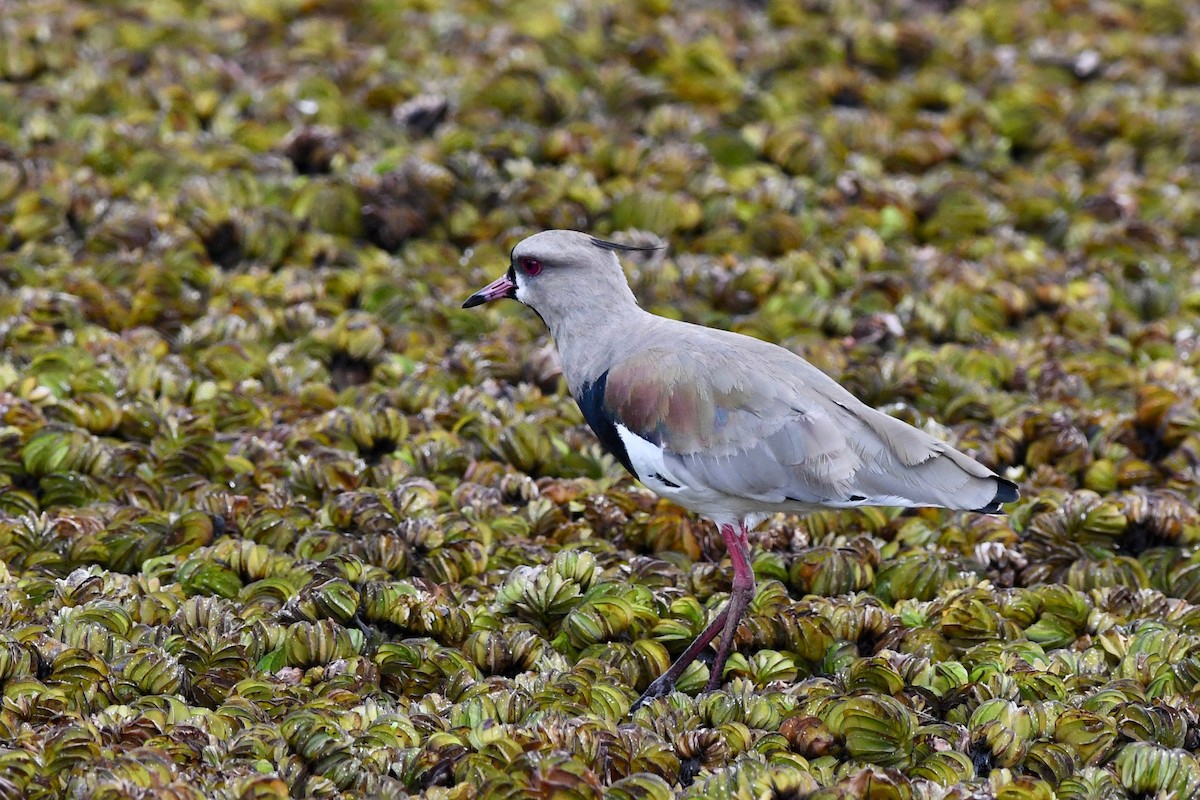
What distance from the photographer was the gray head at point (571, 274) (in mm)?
5582

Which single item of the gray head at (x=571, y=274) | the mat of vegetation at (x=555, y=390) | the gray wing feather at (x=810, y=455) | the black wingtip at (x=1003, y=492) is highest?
the gray head at (x=571, y=274)

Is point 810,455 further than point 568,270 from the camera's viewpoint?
No

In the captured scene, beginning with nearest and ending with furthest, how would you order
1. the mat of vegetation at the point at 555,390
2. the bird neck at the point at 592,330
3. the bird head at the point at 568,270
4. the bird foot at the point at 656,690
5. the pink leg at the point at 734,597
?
the mat of vegetation at the point at 555,390 → the bird foot at the point at 656,690 → the pink leg at the point at 734,597 → the bird neck at the point at 592,330 → the bird head at the point at 568,270

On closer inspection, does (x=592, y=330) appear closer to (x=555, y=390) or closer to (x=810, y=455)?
(x=810, y=455)

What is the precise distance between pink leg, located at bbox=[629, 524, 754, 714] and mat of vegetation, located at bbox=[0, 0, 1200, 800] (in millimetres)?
74

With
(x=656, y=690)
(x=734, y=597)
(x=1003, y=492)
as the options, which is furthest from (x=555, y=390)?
(x=1003, y=492)

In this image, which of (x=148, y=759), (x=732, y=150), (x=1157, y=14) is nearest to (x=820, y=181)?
(x=732, y=150)

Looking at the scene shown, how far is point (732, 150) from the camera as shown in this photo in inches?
351

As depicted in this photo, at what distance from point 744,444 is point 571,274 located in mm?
982

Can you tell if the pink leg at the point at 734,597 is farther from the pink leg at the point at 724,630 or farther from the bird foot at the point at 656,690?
the bird foot at the point at 656,690

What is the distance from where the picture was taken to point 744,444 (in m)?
5.09

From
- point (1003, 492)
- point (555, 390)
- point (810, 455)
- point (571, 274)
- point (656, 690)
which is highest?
point (571, 274)

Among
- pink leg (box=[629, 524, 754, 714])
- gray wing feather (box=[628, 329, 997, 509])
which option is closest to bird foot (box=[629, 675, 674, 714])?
pink leg (box=[629, 524, 754, 714])

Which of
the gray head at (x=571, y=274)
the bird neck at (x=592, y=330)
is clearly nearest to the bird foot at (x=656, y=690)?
the bird neck at (x=592, y=330)
